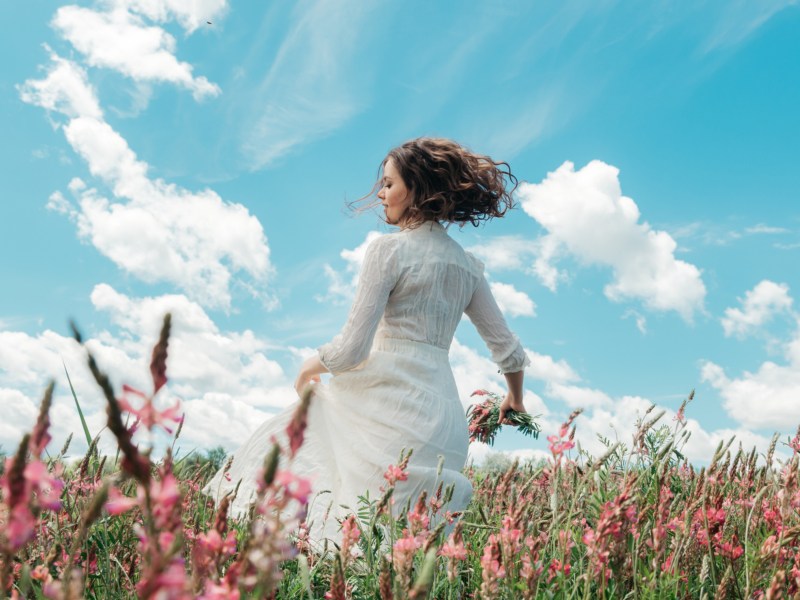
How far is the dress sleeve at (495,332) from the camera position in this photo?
15.4 ft

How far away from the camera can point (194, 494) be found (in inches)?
155

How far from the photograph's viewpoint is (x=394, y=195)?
4.48m

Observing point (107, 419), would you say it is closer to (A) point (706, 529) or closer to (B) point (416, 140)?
(A) point (706, 529)

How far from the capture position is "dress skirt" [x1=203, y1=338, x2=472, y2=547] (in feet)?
12.3

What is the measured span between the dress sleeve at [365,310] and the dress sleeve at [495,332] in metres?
0.90

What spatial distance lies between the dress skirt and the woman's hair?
0.92 meters

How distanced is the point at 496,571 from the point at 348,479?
2570 millimetres

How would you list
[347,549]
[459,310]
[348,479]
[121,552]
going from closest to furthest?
[347,549] < [121,552] < [348,479] < [459,310]

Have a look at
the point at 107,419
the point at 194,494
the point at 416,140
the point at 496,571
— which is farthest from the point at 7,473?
the point at 416,140

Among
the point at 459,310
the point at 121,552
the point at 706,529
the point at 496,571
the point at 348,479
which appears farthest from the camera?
the point at 459,310

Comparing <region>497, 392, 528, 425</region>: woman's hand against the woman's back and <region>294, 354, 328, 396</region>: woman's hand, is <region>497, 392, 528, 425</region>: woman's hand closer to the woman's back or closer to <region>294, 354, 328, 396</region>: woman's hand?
the woman's back

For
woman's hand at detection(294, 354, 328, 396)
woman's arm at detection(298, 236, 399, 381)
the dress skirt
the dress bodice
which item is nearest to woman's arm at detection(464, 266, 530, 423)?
the dress bodice

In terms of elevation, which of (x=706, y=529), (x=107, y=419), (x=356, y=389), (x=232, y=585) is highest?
(x=356, y=389)

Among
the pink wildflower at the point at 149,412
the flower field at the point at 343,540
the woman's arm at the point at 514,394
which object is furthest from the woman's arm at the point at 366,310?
the pink wildflower at the point at 149,412
